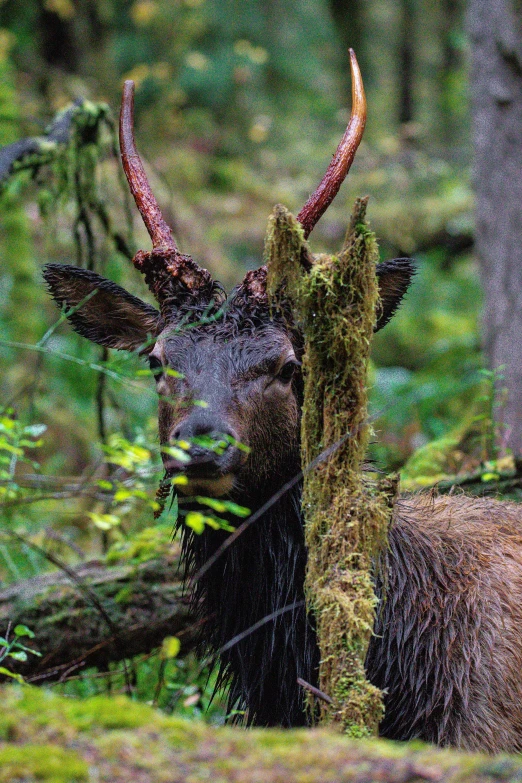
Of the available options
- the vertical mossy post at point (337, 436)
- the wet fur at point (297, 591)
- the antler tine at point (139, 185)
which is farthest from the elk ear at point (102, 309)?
the vertical mossy post at point (337, 436)

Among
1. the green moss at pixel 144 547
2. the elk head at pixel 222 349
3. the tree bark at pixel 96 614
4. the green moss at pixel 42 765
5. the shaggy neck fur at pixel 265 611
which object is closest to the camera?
the green moss at pixel 42 765

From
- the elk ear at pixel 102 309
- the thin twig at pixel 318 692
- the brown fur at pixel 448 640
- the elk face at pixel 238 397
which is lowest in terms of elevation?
the thin twig at pixel 318 692

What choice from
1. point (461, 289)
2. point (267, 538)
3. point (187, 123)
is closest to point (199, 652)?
point (267, 538)

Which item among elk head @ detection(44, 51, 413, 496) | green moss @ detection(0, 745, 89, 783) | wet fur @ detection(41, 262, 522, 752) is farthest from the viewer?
wet fur @ detection(41, 262, 522, 752)

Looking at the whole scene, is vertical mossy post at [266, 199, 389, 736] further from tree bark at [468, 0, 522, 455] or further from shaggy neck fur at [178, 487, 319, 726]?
tree bark at [468, 0, 522, 455]

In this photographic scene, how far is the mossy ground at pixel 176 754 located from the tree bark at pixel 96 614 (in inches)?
125

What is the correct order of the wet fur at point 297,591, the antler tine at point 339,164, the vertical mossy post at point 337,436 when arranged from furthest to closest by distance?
the antler tine at point 339,164 < the wet fur at point 297,591 < the vertical mossy post at point 337,436

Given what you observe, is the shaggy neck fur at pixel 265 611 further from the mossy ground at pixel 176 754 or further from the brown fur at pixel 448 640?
the mossy ground at pixel 176 754

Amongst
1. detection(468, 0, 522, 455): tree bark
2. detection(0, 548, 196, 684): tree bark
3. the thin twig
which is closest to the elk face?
A: the thin twig

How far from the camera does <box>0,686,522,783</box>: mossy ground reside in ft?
7.73

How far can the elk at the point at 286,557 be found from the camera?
4152mm

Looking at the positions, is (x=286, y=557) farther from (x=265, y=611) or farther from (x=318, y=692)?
(x=318, y=692)

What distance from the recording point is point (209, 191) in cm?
1973

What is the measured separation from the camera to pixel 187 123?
2036 cm
